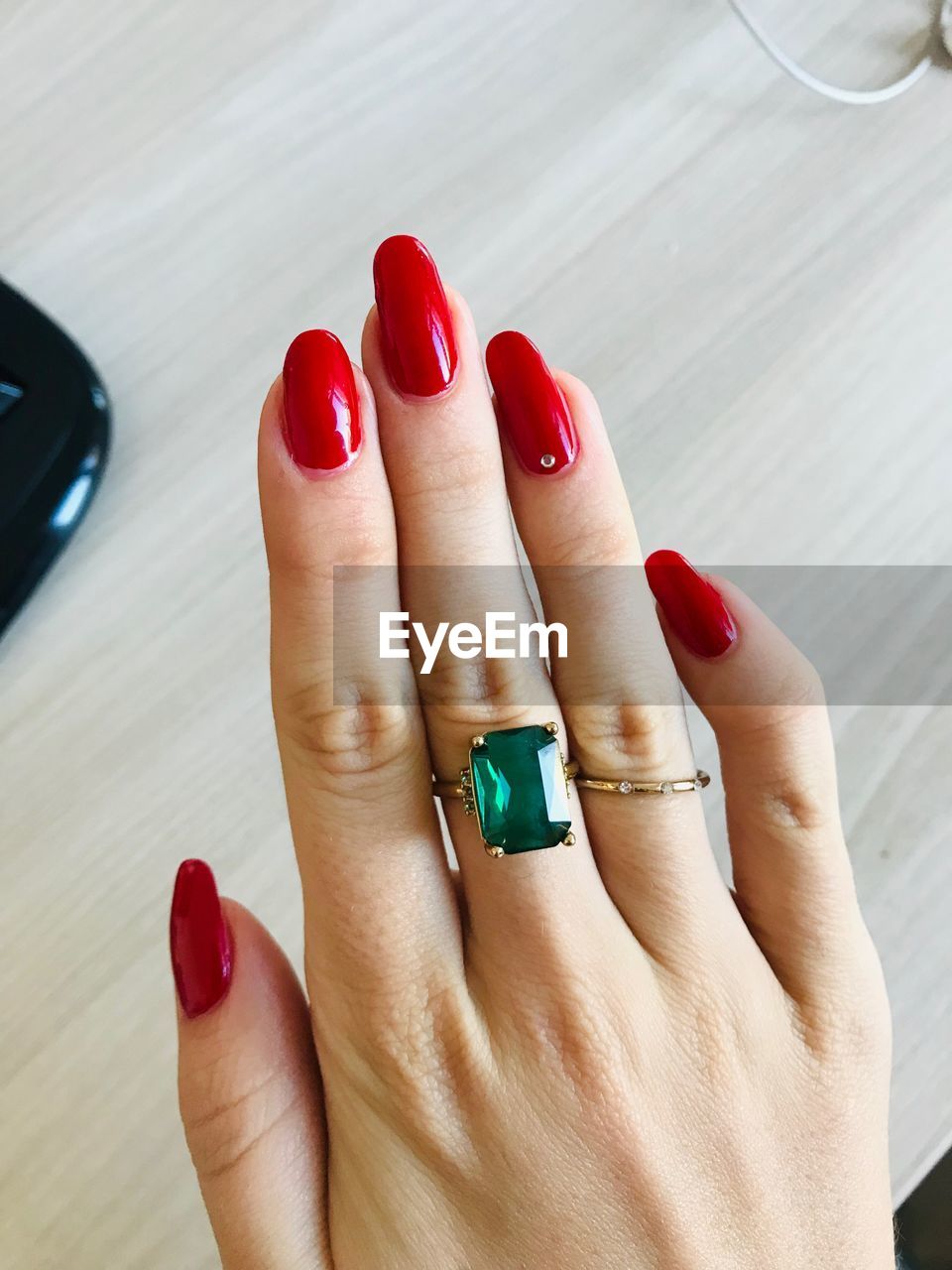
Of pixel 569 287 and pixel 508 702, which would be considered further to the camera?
pixel 569 287

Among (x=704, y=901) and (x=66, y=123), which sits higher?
(x=66, y=123)

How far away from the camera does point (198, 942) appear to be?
48 centimetres

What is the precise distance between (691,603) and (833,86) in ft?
1.16

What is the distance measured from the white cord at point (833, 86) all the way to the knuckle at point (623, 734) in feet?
1.32

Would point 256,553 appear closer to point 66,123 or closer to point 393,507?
point 393,507

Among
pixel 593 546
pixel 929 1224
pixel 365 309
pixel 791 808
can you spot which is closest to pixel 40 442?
pixel 365 309

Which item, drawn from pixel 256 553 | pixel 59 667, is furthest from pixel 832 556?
pixel 59 667

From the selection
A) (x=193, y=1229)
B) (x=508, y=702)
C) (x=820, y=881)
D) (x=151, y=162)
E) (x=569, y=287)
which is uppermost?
(x=151, y=162)

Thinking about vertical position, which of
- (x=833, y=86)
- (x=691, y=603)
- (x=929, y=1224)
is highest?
(x=833, y=86)

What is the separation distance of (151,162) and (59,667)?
302 mm

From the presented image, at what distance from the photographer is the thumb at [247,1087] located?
452 mm

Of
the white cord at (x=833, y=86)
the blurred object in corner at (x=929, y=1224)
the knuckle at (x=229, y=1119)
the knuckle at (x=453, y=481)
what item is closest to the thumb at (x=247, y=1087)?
the knuckle at (x=229, y=1119)

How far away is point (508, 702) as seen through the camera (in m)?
0.46

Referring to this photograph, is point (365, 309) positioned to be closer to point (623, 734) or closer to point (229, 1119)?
point (623, 734)
